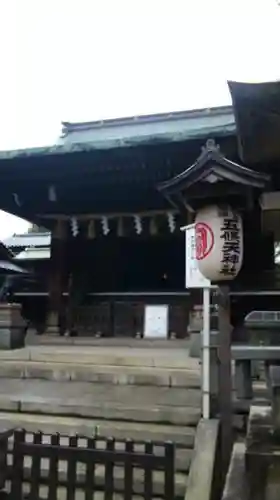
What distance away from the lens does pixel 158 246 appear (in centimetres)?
1159

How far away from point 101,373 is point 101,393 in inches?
17.9

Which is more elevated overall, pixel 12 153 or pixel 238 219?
pixel 12 153

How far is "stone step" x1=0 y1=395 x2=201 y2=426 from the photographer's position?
5.37 metres

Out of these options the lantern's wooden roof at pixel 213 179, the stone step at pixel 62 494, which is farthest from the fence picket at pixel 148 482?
the lantern's wooden roof at pixel 213 179

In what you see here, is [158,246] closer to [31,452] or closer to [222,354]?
[222,354]

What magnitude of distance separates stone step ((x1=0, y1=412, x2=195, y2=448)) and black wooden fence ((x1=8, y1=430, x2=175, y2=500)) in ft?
2.17

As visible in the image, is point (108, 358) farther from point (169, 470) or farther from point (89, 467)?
point (169, 470)

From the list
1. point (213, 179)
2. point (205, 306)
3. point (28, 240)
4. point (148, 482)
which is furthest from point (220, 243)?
point (28, 240)

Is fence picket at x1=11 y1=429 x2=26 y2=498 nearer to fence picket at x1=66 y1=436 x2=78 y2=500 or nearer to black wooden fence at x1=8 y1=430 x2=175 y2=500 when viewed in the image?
black wooden fence at x1=8 y1=430 x2=175 y2=500

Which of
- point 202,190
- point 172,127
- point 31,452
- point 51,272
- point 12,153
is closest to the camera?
point 31,452

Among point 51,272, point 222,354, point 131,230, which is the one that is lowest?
point 222,354

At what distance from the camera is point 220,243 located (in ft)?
15.7

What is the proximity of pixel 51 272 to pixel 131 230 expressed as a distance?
7.09ft

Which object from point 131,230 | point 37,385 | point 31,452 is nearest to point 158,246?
point 131,230
